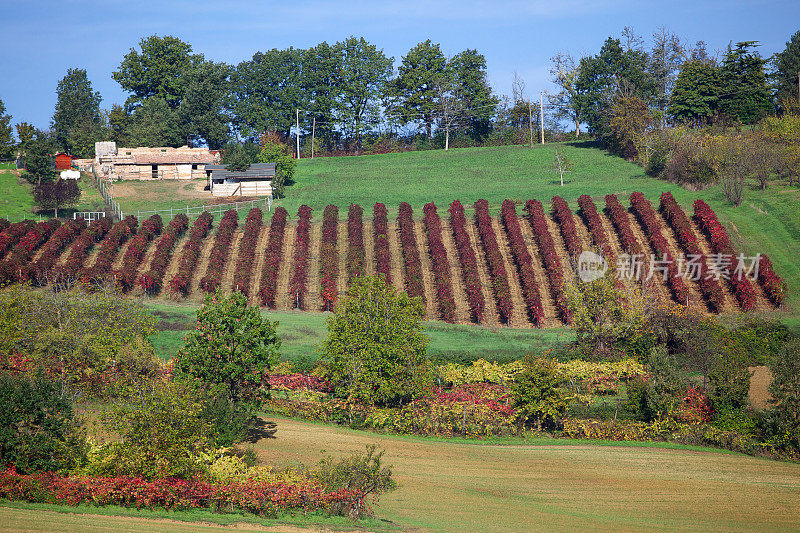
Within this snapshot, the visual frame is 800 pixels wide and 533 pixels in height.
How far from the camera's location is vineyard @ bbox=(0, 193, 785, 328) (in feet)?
155

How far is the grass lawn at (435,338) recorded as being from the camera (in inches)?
1485

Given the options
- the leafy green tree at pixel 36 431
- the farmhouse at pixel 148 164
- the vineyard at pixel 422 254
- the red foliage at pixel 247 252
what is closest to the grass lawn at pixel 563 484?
the leafy green tree at pixel 36 431

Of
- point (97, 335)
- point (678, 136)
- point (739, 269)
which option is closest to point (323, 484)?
point (97, 335)

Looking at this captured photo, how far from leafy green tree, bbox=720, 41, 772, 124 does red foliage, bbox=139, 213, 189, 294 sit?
57.8 metres

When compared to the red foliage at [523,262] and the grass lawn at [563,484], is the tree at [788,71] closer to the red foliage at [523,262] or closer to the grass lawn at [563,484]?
the red foliage at [523,262]

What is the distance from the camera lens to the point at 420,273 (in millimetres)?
50156

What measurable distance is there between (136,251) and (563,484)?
37713 millimetres

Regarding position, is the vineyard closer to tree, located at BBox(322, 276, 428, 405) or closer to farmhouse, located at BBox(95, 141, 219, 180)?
tree, located at BBox(322, 276, 428, 405)

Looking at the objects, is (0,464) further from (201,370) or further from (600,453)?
(600,453)

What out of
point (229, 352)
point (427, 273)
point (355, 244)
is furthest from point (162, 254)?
point (229, 352)

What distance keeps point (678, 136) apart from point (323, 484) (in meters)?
59.8

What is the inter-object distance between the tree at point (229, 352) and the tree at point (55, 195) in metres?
42.6

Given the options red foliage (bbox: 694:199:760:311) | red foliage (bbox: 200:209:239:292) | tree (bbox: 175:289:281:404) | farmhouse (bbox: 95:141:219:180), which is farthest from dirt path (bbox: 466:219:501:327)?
farmhouse (bbox: 95:141:219:180)

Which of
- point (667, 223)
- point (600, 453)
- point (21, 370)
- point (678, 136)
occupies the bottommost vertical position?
point (600, 453)
